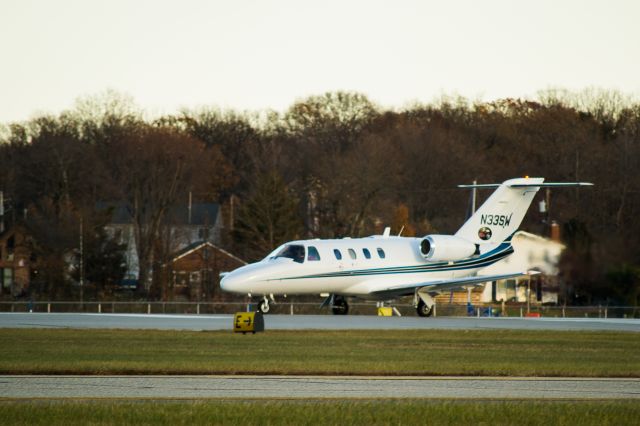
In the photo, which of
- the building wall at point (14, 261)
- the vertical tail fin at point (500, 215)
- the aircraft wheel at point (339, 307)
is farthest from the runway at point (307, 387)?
the building wall at point (14, 261)

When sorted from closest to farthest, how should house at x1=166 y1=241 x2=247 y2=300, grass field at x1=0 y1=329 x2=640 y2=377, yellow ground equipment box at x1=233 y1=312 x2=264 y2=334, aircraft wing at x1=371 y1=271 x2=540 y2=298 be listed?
grass field at x1=0 y1=329 x2=640 y2=377 < yellow ground equipment box at x1=233 y1=312 x2=264 y2=334 < aircraft wing at x1=371 y1=271 x2=540 y2=298 < house at x1=166 y1=241 x2=247 y2=300

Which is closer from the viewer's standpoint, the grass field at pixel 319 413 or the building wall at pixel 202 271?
the grass field at pixel 319 413

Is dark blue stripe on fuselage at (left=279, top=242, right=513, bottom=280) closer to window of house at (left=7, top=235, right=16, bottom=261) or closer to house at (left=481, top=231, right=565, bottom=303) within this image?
house at (left=481, top=231, right=565, bottom=303)

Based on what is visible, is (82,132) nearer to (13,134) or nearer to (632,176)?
(13,134)

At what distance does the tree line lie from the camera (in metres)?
80.3

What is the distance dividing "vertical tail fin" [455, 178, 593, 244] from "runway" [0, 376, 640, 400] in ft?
84.7

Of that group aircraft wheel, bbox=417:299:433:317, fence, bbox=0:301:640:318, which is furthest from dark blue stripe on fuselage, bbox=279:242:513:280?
fence, bbox=0:301:640:318

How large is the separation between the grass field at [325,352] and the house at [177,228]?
1929 inches

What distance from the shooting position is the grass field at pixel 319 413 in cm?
1472

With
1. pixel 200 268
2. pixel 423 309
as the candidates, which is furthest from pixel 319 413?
pixel 200 268

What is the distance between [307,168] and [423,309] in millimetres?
69949

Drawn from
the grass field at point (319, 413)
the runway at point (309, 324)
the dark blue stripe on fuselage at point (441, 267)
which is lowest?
the grass field at point (319, 413)

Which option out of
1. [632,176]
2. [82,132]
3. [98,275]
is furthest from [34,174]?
[632,176]

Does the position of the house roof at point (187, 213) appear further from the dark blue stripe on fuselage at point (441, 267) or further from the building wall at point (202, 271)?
the dark blue stripe on fuselage at point (441, 267)
